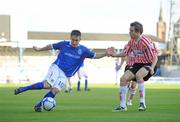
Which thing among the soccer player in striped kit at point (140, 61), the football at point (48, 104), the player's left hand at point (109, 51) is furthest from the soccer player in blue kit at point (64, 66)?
the soccer player in striped kit at point (140, 61)

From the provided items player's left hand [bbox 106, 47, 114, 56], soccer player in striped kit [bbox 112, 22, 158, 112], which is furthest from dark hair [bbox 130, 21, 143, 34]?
player's left hand [bbox 106, 47, 114, 56]

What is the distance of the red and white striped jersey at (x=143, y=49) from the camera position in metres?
15.6

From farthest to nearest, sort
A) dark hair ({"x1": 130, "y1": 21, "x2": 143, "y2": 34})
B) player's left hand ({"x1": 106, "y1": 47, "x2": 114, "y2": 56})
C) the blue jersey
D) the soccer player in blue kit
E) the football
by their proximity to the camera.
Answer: player's left hand ({"x1": 106, "y1": 47, "x2": 114, "y2": 56}) → dark hair ({"x1": 130, "y1": 21, "x2": 143, "y2": 34}) → the blue jersey → the soccer player in blue kit → the football

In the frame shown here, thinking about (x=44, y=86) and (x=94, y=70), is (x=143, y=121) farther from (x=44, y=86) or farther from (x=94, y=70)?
(x=94, y=70)

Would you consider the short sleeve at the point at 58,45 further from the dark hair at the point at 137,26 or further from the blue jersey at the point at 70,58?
the dark hair at the point at 137,26

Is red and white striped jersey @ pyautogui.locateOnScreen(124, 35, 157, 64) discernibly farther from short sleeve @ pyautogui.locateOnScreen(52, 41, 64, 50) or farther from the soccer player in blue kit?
short sleeve @ pyautogui.locateOnScreen(52, 41, 64, 50)

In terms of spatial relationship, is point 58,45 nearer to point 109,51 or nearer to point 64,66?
point 64,66

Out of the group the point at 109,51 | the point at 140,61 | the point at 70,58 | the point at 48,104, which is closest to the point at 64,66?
the point at 70,58

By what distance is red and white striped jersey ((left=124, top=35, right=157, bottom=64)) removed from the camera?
15.6 m

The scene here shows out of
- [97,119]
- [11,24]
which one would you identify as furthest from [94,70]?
[11,24]

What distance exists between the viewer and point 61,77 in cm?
1507

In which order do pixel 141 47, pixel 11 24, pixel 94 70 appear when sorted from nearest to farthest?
pixel 141 47 < pixel 94 70 < pixel 11 24

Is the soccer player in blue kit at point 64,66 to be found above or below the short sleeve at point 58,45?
below

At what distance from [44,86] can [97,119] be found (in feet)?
10.3
